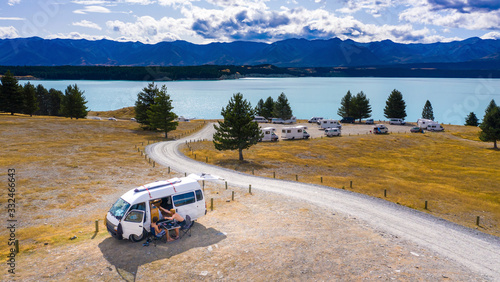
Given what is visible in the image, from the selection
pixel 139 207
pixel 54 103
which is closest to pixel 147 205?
pixel 139 207

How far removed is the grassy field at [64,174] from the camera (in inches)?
830

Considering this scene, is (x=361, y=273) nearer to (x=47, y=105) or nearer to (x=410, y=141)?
(x=410, y=141)

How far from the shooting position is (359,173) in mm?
40906

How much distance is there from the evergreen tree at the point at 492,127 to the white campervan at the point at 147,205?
68759mm

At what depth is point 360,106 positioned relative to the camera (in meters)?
98.8

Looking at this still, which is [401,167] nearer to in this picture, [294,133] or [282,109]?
[294,133]

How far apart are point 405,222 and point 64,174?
34428 mm

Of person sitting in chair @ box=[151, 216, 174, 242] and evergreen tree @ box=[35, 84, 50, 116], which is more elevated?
evergreen tree @ box=[35, 84, 50, 116]

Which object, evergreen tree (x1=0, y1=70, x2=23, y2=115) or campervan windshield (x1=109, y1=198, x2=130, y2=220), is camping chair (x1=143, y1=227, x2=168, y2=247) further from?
evergreen tree (x1=0, y1=70, x2=23, y2=115)

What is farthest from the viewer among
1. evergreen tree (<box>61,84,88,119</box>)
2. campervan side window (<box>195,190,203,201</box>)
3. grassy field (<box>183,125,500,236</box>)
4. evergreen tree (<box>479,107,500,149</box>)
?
evergreen tree (<box>61,84,88,119</box>)

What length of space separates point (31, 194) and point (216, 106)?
148719 millimetres

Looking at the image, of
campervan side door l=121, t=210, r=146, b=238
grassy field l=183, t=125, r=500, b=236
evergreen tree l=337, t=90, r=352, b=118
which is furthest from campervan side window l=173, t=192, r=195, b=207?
evergreen tree l=337, t=90, r=352, b=118

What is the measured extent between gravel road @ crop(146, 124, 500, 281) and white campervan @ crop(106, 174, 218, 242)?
11116 millimetres

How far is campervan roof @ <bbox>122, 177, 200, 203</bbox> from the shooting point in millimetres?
16733
